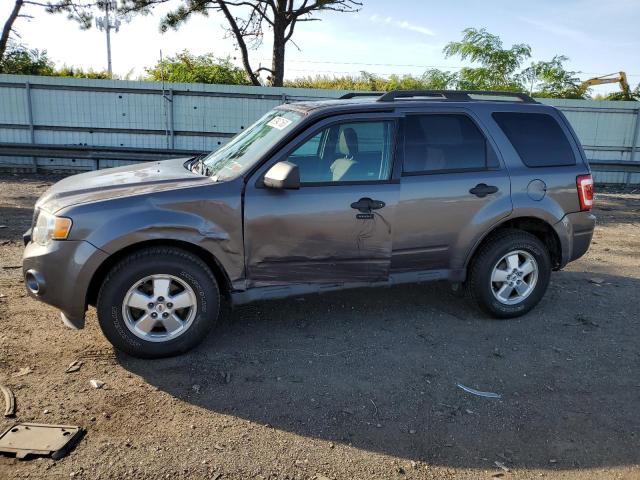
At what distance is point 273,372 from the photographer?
4.06m

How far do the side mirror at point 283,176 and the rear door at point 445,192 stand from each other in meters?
0.94

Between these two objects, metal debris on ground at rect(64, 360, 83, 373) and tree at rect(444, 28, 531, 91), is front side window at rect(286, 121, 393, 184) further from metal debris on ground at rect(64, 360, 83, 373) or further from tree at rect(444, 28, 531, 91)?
tree at rect(444, 28, 531, 91)

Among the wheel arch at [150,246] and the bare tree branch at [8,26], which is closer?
the wheel arch at [150,246]

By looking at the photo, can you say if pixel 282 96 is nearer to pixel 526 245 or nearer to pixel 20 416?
pixel 526 245

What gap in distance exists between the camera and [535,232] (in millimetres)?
5273

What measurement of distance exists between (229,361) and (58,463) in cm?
142

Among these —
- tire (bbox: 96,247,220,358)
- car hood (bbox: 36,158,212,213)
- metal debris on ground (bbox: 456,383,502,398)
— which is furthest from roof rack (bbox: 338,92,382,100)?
metal debris on ground (bbox: 456,383,502,398)

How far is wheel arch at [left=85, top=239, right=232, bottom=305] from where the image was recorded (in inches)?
158

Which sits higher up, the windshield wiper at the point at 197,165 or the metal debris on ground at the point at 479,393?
the windshield wiper at the point at 197,165

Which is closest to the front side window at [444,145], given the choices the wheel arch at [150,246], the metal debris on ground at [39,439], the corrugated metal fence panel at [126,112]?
the wheel arch at [150,246]

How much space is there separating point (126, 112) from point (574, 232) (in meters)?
11.8

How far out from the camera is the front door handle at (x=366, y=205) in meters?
4.43

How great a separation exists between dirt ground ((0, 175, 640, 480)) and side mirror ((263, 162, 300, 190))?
4.19 feet

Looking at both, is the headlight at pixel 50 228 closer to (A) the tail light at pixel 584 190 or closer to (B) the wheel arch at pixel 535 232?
(B) the wheel arch at pixel 535 232
